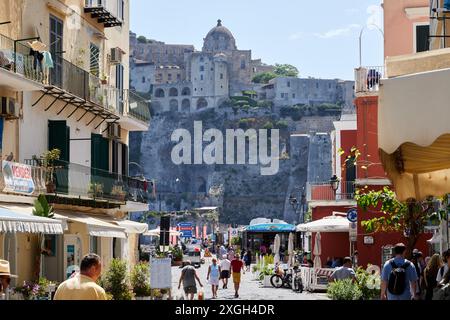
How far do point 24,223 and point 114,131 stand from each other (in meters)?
14.8

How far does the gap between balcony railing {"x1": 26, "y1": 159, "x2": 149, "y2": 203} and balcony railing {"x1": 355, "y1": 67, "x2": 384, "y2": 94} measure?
7671 mm

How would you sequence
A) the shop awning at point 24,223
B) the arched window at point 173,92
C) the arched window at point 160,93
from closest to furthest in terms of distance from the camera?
1. the shop awning at point 24,223
2. the arched window at point 173,92
3. the arched window at point 160,93

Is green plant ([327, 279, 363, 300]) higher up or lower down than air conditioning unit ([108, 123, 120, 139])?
lower down

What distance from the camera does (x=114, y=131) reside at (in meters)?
30.9

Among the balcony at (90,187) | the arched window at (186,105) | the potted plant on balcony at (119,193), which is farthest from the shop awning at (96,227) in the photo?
the arched window at (186,105)

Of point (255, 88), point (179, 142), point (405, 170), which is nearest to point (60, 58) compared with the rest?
point (405, 170)

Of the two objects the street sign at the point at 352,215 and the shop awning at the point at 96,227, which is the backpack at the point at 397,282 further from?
the street sign at the point at 352,215

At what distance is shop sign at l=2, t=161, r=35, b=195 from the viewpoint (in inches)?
782

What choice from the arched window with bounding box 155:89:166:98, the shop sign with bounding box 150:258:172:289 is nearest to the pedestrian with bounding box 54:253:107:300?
the shop sign with bounding box 150:258:172:289

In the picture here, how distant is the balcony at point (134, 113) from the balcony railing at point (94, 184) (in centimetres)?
183

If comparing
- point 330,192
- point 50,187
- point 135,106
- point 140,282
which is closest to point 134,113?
point 135,106

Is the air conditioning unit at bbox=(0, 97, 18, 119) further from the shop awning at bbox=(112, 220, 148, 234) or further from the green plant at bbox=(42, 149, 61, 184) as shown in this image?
the shop awning at bbox=(112, 220, 148, 234)

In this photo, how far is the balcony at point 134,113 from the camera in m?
31.4

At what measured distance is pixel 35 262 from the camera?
71.6 ft
